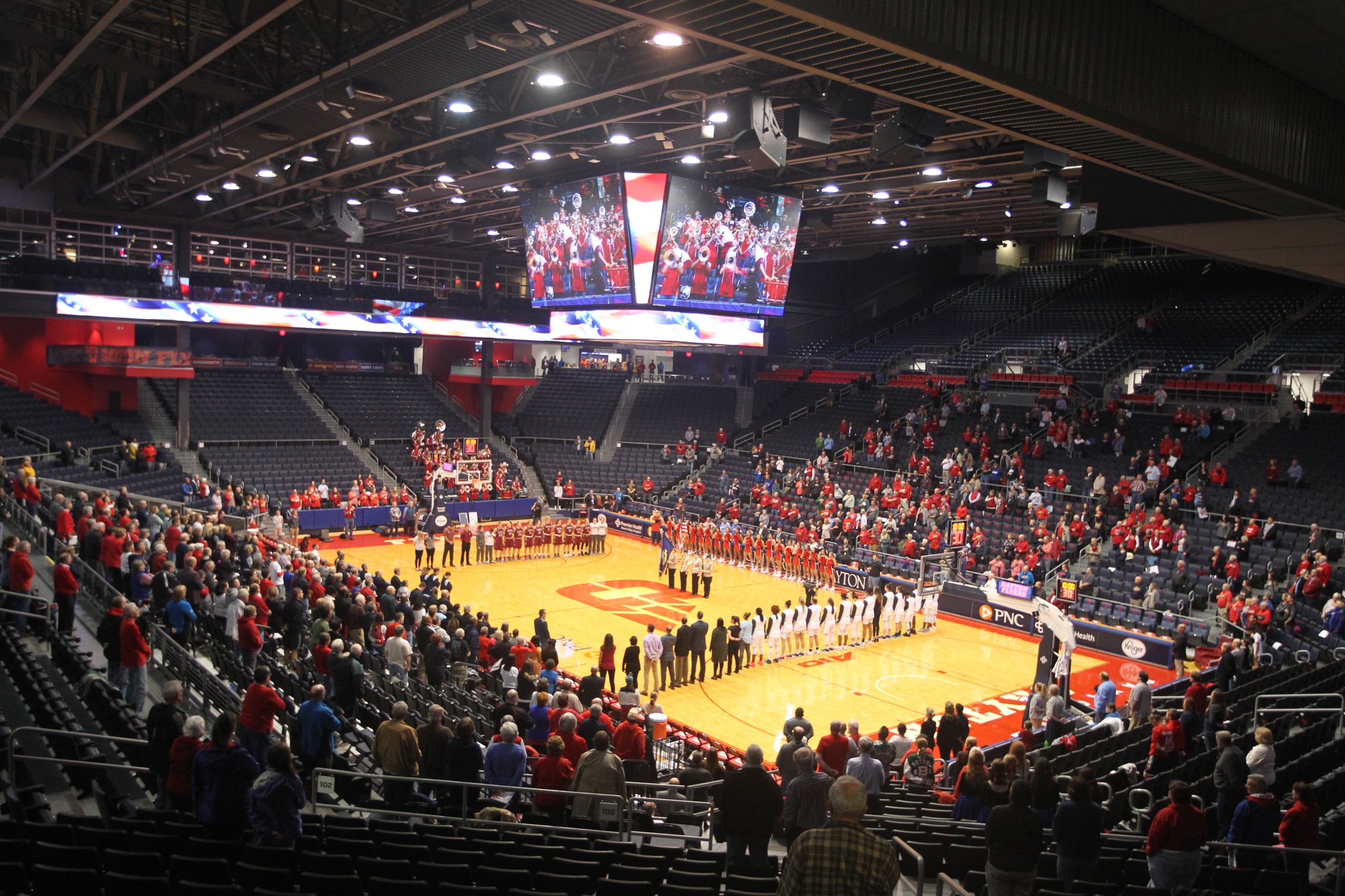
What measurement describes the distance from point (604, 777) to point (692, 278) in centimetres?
1677

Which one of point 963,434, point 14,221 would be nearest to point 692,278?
point 963,434

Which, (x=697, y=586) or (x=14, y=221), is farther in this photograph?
(x=14, y=221)

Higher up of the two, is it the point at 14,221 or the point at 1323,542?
the point at 14,221

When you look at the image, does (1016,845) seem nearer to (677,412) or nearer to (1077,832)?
(1077,832)

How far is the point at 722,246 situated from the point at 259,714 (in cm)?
1693

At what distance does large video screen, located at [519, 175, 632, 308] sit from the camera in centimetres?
2256

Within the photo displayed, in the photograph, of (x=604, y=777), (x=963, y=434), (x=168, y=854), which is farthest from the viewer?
(x=963, y=434)

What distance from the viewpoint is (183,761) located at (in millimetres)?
7074

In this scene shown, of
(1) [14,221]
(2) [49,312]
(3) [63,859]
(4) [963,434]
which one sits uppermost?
(1) [14,221]

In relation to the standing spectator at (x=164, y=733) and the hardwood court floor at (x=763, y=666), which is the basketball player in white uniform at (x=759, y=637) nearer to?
the hardwood court floor at (x=763, y=666)

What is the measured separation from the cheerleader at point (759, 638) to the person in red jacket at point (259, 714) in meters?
11.2

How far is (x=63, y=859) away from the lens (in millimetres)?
5488

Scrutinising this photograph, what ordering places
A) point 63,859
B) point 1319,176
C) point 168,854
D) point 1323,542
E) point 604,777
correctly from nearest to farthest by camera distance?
point 63,859 → point 168,854 → point 604,777 → point 1319,176 → point 1323,542

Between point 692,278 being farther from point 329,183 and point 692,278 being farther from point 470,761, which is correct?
point 470,761
